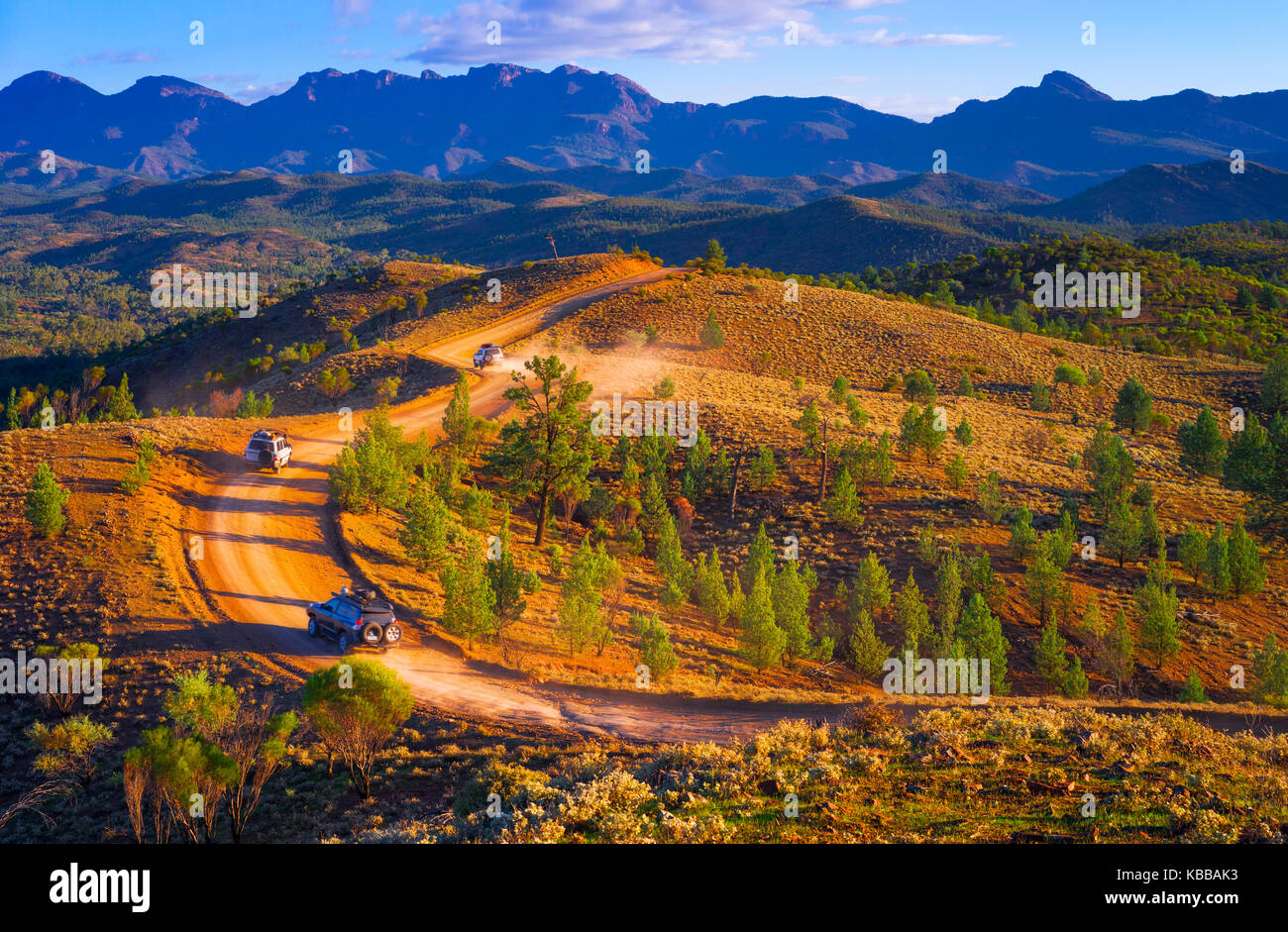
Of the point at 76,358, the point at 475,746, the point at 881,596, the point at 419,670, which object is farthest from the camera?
the point at 76,358

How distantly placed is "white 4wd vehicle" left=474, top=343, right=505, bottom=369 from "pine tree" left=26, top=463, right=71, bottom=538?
3198 centimetres

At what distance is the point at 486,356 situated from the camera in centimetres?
5509

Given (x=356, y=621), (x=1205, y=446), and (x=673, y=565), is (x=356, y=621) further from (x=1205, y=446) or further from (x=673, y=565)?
(x=1205, y=446)

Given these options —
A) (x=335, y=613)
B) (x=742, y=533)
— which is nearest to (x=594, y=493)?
(x=742, y=533)

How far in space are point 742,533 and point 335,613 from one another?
68.9ft

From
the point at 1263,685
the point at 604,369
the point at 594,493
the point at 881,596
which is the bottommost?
the point at 1263,685

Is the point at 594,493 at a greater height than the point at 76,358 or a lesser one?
lesser

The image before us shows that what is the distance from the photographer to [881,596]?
1119 inches

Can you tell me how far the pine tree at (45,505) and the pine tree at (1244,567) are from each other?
149ft

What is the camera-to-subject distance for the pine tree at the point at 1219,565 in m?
31.4

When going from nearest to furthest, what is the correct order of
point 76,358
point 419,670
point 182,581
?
1. point 419,670
2. point 182,581
3. point 76,358

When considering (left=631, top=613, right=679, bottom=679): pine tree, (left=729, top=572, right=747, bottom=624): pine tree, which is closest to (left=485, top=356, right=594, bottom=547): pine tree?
(left=729, top=572, right=747, bottom=624): pine tree

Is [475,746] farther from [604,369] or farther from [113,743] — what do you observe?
[604,369]

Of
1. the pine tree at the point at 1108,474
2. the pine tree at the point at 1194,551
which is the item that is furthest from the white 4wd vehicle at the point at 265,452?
the pine tree at the point at 1194,551
